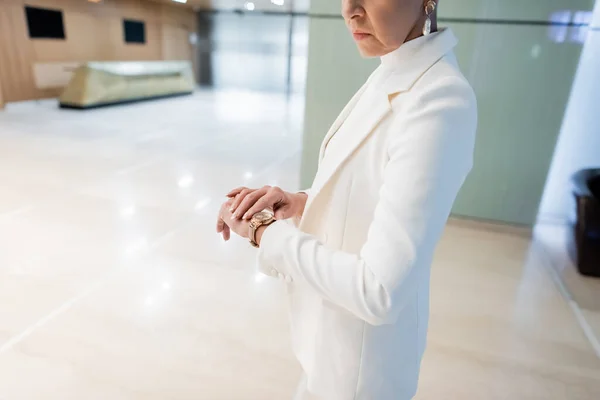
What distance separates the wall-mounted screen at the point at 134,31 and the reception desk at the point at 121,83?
1416 millimetres

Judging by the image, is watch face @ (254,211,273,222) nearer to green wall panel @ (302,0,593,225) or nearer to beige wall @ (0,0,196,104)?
green wall panel @ (302,0,593,225)

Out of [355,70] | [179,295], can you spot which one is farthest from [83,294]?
[355,70]

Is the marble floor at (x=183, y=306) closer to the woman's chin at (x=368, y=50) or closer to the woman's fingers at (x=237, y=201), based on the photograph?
the woman's fingers at (x=237, y=201)

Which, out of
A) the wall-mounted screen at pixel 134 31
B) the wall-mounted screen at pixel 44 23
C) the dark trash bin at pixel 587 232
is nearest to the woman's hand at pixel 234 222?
the dark trash bin at pixel 587 232

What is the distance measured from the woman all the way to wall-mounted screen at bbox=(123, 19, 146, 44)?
11187 mm

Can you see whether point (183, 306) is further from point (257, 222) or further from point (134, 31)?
point (134, 31)

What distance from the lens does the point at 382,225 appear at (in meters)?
0.59

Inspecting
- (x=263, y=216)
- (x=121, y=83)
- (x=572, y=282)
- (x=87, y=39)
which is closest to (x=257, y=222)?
(x=263, y=216)

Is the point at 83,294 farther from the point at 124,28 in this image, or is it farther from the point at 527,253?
the point at 124,28

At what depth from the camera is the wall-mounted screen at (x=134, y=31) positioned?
10344 mm

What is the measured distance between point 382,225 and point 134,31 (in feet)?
38.8

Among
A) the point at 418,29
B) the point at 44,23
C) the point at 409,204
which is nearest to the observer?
the point at 409,204

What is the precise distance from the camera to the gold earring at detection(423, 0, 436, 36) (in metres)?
0.65

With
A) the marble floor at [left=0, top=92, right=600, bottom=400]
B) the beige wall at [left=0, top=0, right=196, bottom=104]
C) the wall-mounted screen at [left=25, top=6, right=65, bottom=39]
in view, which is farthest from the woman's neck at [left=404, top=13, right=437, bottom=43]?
the wall-mounted screen at [left=25, top=6, right=65, bottom=39]
